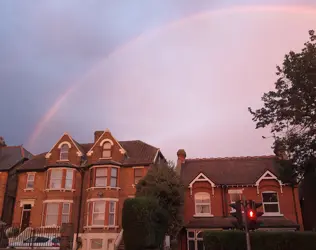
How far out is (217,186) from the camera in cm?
3297

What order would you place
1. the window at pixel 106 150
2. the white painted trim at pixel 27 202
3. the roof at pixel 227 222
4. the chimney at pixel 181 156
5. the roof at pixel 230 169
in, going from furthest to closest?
the chimney at pixel 181 156 → the window at pixel 106 150 → the white painted trim at pixel 27 202 → the roof at pixel 230 169 → the roof at pixel 227 222

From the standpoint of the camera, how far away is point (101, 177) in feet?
113

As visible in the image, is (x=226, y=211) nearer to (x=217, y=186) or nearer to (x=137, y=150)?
(x=217, y=186)

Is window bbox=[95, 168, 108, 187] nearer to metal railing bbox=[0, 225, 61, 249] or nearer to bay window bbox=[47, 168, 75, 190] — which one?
bay window bbox=[47, 168, 75, 190]

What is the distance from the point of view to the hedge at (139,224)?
2092 centimetres

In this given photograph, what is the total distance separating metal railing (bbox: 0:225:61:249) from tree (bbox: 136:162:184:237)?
27.8ft

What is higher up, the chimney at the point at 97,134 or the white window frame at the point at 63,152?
the chimney at the point at 97,134

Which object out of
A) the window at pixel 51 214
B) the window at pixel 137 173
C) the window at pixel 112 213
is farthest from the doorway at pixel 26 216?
the window at pixel 137 173

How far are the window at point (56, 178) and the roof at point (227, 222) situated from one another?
46.2 feet

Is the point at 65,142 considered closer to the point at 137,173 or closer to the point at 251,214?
the point at 137,173

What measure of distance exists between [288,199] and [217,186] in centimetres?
666

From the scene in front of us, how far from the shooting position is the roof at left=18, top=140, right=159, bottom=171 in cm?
3491

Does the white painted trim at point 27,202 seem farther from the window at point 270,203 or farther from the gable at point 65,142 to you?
the window at point 270,203

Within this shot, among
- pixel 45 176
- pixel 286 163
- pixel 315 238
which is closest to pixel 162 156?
pixel 45 176
